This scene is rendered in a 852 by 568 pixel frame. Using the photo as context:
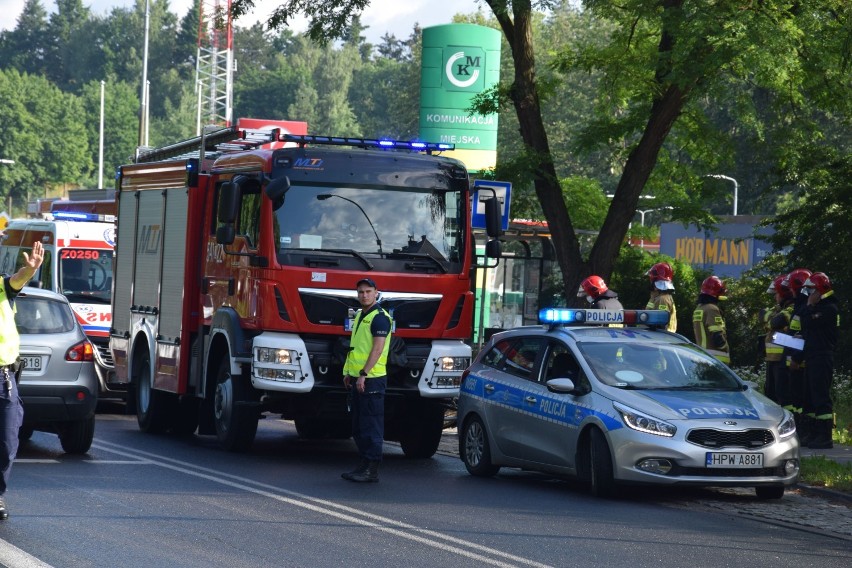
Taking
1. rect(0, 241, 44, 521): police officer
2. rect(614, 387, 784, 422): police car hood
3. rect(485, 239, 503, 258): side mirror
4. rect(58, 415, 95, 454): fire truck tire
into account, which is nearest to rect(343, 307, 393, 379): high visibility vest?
rect(614, 387, 784, 422): police car hood

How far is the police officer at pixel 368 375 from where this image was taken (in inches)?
518

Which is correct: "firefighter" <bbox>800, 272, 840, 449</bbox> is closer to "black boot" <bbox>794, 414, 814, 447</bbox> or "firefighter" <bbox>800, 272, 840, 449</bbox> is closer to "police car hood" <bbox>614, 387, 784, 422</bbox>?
"black boot" <bbox>794, 414, 814, 447</bbox>

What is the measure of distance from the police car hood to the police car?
1 centimetres

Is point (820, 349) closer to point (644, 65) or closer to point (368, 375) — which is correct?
point (644, 65)

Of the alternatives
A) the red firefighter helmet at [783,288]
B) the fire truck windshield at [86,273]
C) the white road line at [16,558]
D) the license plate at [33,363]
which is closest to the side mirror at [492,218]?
the red firefighter helmet at [783,288]

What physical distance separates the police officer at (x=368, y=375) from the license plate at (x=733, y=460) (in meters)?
2.86

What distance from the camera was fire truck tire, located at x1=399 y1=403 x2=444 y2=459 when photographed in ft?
51.1

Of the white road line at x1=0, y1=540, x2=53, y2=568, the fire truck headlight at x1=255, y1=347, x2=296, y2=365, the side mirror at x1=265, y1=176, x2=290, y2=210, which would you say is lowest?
the white road line at x1=0, y1=540, x2=53, y2=568

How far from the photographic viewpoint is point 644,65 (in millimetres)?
19312

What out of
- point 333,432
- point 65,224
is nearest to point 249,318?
point 333,432

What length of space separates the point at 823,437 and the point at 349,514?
23.1 ft

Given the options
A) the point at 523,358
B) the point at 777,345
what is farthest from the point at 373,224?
the point at 777,345

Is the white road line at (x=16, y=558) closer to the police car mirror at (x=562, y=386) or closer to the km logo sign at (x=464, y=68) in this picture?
the police car mirror at (x=562, y=386)

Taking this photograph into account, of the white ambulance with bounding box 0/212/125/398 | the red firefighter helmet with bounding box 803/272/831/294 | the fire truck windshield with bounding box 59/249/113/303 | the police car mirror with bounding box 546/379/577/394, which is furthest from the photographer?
the fire truck windshield with bounding box 59/249/113/303
